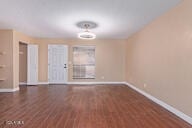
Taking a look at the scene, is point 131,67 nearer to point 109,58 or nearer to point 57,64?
point 109,58

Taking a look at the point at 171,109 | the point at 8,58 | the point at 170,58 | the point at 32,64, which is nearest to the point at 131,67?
the point at 170,58

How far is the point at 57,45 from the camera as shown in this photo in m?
8.05

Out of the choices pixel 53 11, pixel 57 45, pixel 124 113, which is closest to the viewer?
pixel 124 113

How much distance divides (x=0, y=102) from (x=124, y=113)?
3.52 meters

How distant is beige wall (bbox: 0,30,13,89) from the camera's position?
19.5 feet

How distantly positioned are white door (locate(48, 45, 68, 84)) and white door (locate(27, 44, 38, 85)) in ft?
2.22

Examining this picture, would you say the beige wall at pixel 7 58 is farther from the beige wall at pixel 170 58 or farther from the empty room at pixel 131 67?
the beige wall at pixel 170 58

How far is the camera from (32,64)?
297 inches

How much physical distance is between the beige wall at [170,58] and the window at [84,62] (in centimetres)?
312

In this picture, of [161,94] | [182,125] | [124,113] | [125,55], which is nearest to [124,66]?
[125,55]

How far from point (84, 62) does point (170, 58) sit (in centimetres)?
521

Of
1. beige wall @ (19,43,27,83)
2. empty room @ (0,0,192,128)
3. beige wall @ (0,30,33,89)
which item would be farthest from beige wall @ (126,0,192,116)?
beige wall @ (19,43,27,83)

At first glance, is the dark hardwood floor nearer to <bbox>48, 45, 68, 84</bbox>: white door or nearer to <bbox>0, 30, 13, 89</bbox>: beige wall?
<bbox>0, 30, 13, 89</bbox>: beige wall

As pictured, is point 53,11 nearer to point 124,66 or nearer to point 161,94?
point 161,94
